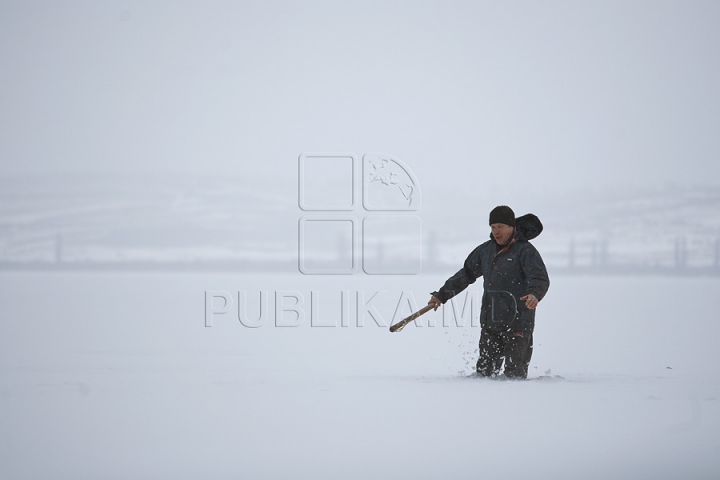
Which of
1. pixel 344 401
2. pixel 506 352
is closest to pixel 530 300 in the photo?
pixel 506 352

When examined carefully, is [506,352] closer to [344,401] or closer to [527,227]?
[527,227]

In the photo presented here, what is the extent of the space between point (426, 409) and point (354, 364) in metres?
2.13

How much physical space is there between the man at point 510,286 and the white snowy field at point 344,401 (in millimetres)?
253

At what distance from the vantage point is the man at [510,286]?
558 cm

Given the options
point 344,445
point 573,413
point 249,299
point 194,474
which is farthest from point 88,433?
point 249,299

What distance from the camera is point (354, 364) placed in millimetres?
7047

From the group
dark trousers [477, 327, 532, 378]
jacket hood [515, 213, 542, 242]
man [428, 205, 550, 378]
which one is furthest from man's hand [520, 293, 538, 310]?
jacket hood [515, 213, 542, 242]

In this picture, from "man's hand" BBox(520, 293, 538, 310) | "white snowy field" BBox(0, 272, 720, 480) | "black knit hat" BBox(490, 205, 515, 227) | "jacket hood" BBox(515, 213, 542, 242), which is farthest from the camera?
"jacket hood" BBox(515, 213, 542, 242)

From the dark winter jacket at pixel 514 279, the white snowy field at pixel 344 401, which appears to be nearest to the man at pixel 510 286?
the dark winter jacket at pixel 514 279

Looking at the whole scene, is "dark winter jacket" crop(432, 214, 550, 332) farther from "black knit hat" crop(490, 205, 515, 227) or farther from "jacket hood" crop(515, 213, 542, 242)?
"black knit hat" crop(490, 205, 515, 227)

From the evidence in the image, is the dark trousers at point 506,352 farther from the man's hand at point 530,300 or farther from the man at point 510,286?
the man's hand at point 530,300

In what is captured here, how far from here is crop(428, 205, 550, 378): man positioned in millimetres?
5582

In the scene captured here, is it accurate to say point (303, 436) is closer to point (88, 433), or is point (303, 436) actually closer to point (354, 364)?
point (88, 433)

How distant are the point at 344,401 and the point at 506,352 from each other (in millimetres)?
1253
